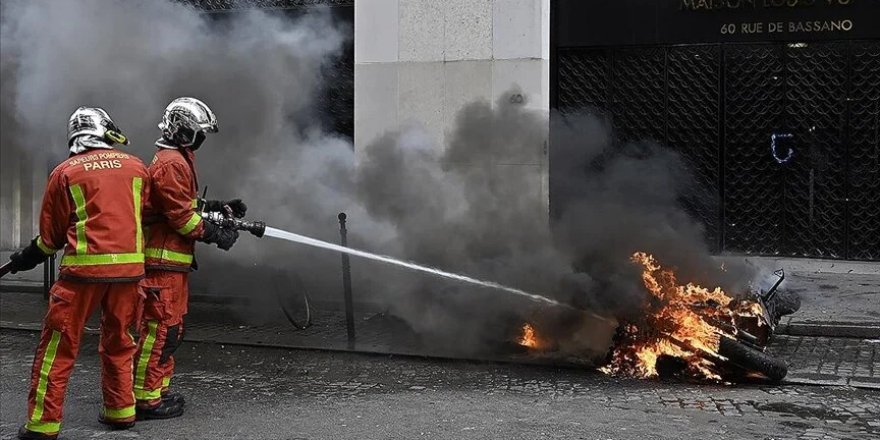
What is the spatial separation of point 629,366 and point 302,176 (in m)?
3.78

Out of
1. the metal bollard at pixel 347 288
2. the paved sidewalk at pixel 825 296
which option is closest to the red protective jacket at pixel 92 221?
the metal bollard at pixel 347 288

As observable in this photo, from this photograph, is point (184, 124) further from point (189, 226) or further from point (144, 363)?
point (144, 363)

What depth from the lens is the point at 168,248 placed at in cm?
600

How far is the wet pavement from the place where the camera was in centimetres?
568

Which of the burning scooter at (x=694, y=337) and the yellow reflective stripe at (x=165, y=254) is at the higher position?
the yellow reflective stripe at (x=165, y=254)

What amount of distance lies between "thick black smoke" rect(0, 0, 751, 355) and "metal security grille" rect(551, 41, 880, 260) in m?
0.82

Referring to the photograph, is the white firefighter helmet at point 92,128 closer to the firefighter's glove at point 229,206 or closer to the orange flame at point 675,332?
the firefighter's glove at point 229,206

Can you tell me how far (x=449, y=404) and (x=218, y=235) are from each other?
1.69m

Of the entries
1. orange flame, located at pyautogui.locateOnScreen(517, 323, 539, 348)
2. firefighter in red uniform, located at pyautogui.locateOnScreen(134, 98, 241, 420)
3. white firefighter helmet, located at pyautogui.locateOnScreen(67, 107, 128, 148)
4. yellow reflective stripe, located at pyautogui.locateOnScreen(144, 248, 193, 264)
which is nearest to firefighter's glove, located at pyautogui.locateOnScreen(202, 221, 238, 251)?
firefighter in red uniform, located at pyautogui.locateOnScreen(134, 98, 241, 420)

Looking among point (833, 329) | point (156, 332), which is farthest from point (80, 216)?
point (833, 329)

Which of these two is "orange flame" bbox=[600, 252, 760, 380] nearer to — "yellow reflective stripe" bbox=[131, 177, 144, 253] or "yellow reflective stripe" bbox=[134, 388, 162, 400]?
"yellow reflective stripe" bbox=[134, 388, 162, 400]

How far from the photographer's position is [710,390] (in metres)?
6.57

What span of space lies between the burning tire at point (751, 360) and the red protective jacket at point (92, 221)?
12.0 ft

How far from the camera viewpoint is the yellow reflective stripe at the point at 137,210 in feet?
18.5
